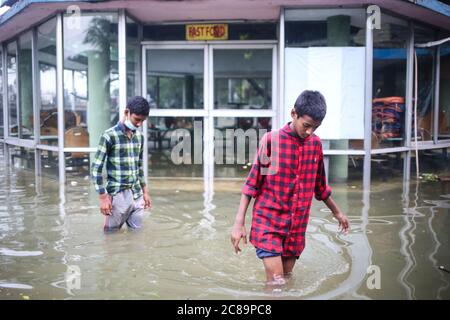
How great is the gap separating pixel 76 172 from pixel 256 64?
482 cm

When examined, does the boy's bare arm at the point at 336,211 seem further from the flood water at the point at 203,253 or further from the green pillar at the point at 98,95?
the green pillar at the point at 98,95

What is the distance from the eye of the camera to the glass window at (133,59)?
34.9 feet

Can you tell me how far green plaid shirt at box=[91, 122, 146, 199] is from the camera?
5.64 metres

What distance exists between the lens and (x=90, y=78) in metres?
10.8

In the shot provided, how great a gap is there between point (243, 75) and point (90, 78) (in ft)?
15.1

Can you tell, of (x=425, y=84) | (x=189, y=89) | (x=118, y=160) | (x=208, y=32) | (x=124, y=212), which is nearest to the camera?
(x=118, y=160)

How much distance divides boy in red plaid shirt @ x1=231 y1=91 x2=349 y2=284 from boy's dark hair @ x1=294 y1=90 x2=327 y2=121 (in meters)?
0.06

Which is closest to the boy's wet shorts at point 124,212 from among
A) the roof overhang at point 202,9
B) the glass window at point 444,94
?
the roof overhang at point 202,9

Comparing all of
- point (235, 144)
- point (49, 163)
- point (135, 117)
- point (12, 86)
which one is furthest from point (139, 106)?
point (12, 86)

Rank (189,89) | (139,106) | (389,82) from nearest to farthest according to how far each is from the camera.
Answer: (139,106), (389,82), (189,89)

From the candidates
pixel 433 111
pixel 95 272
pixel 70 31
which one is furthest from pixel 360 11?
pixel 95 272

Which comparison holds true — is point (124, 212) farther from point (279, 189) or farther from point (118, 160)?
point (279, 189)

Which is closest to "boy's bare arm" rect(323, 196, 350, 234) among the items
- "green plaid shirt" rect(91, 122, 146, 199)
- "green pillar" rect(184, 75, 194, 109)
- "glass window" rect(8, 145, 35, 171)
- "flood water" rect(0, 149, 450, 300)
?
"flood water" rect(0, 149, 450, 300)
